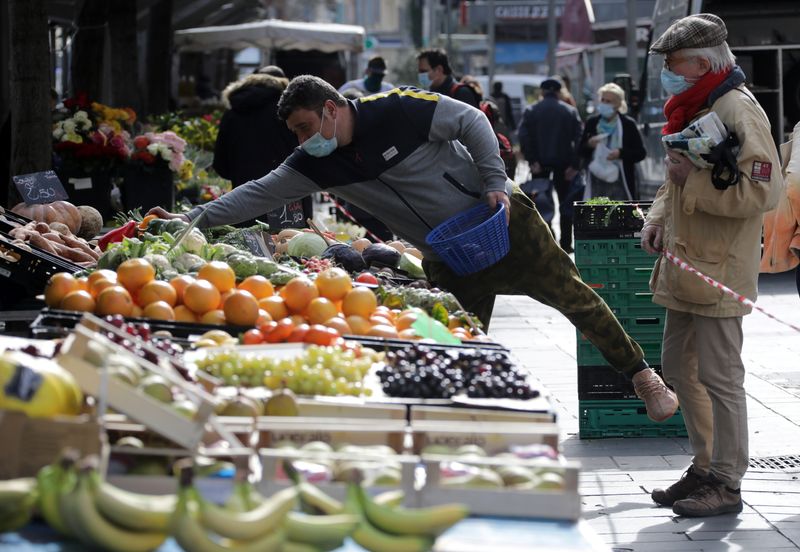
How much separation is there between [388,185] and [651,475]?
1.97m

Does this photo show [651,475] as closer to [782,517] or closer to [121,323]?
[782,517]

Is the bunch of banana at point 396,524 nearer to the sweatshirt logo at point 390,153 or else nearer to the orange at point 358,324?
the orange at point 358,324

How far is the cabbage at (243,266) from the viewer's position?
5828 mm

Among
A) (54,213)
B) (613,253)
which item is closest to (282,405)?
(613,253)

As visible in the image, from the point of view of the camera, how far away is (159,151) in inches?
464

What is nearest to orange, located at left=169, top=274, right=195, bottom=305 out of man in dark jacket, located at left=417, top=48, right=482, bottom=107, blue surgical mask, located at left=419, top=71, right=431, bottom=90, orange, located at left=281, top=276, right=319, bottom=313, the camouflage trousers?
orange, located at left=281, top=276, right=319, bottom=313

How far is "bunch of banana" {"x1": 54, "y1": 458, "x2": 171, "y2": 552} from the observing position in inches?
107

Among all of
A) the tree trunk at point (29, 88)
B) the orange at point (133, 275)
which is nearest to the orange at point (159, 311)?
the orange at point (133, 275)

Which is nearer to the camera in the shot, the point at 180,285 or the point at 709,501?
the point at 180,285

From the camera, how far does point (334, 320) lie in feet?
15.2

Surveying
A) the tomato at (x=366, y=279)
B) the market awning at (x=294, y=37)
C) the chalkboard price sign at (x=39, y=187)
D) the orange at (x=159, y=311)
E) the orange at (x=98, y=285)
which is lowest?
the tomato at (x=366, y=279)

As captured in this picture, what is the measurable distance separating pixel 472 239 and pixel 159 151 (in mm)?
6737

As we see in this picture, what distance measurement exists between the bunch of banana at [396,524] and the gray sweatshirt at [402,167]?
10.1 ft

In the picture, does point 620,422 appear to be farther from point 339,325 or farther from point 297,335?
point 297,335
